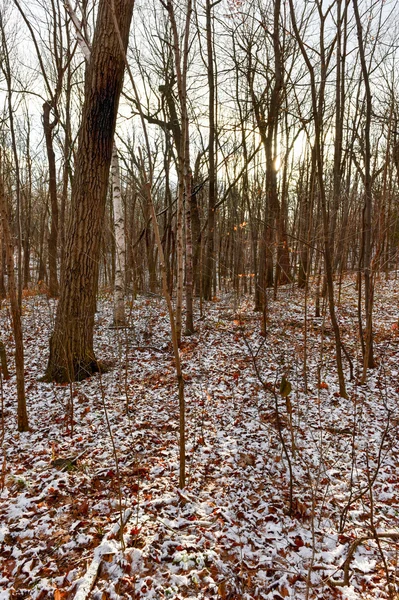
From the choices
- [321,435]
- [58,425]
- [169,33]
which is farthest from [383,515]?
[169,33]

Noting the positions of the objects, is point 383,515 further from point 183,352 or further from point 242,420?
point 183,352

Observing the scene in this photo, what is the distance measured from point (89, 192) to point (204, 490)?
4191 millimetres

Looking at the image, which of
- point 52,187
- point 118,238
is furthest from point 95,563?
point 52,187

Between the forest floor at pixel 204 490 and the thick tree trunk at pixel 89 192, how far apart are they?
0.79m

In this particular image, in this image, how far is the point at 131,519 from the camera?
2586 mm

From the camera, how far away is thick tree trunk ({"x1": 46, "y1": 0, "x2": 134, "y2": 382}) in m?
4.71

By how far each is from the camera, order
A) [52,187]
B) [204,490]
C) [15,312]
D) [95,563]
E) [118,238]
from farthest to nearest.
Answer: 1. [52,187]
2. [118,238]
3. [15,312]
4. [204,490]
5. [95,563]

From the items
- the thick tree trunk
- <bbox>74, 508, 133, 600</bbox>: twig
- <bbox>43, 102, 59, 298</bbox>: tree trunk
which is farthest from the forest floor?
<bbox>43, 102, 59, 298</bbox>: tree trunk

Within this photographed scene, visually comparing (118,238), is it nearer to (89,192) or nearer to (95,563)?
(89,192)

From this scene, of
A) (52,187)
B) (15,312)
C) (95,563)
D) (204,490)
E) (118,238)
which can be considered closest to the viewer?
(95,563)

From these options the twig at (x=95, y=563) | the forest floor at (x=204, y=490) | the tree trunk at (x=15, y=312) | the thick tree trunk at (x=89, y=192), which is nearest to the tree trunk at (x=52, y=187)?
the thick tree trunk at (x=89, y=192)

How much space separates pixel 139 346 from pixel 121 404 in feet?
8.09

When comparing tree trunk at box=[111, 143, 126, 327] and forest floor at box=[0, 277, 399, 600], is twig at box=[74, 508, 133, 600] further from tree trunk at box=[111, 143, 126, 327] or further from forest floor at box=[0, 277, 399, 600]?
tree trunk at box=[111, 143, 126, 327]

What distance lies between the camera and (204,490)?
9.78 feet
